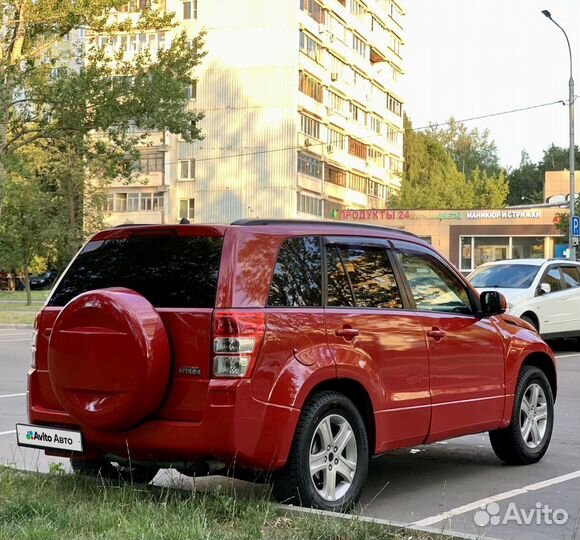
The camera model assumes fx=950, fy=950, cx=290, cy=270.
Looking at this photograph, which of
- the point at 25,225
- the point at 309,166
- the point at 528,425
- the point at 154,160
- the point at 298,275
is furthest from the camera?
the point at 154,160

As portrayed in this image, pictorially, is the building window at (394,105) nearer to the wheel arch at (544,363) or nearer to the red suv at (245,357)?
the wheel arch at (544,363)

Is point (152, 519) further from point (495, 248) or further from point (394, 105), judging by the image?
point (394, 105)

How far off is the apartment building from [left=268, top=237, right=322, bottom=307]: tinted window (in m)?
60.2

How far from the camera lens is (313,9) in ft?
231

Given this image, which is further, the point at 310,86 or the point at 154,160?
the point at 154,160

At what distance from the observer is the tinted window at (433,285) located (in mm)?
6820

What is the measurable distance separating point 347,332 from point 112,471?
2.05m


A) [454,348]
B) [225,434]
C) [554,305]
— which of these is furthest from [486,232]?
[225,434]

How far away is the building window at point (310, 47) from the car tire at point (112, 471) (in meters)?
63.9

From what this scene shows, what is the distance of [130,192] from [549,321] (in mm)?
59314

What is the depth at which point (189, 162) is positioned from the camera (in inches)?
2859

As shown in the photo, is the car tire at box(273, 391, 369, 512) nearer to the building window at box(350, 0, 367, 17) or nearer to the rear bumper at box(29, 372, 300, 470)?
the rear bumper at box(29, 372, 300, 470)

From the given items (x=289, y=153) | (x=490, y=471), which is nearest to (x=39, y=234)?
(x=289, y=153)

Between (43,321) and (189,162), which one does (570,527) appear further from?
(189,162)
